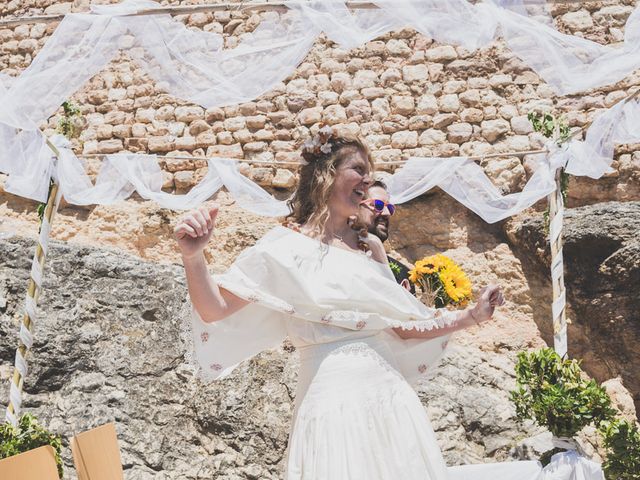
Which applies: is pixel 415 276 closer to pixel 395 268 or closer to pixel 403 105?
pixel 395 268

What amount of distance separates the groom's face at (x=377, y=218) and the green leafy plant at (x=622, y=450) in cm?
152

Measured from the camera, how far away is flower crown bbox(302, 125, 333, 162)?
266cm

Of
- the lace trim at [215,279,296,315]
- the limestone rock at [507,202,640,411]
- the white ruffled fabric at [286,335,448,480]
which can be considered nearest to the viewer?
the white ruffled fabric at [286,335,448,480]

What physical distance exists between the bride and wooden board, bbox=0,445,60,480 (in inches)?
24.9

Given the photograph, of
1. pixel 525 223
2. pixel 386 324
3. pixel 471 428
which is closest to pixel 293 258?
pixel 386 324

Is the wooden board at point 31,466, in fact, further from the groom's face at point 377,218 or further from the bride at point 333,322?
the groom's face at point 377,218

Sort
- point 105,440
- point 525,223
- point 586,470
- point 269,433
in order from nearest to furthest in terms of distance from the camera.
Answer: point 105,440 < point 586,470 < point 269,433 < point 525,223

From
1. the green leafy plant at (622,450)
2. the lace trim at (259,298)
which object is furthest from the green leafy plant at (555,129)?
the lace trim at (259,298)

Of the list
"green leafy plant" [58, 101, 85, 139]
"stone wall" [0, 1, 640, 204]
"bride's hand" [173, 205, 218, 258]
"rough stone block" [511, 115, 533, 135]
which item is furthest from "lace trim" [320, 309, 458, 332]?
"rough stone block" [511, 115, 533, 135]

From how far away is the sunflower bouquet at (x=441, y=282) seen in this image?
3.55 m

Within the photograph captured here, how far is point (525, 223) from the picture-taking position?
20.7 ft

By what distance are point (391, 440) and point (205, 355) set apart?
0.68 m

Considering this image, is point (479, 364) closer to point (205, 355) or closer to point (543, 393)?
point (543, 393)

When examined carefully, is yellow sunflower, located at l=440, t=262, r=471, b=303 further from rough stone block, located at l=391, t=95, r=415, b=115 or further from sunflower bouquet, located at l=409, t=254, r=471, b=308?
rough stone block, located at l=391, t=95, r=415, b=115
